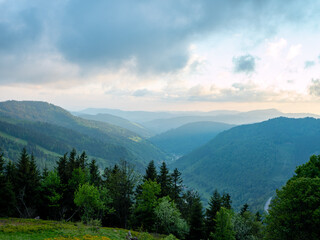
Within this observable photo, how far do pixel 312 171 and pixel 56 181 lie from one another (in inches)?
2306

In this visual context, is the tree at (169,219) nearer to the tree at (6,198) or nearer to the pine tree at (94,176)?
the pine tree at (94,176)

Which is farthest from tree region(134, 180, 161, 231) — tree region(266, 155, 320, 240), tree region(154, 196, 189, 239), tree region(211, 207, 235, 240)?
tree region(266, 155, 320, 240)

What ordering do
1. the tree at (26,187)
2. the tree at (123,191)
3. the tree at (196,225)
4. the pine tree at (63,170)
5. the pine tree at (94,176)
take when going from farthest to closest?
the pine tree at (94,176)
the pine tree at (63,170)
the tree at (123,191)
the tree at (26,187)
the tree at (196,225)

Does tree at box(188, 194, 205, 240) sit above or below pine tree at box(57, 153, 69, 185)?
below

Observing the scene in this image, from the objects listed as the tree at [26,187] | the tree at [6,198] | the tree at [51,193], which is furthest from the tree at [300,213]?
the tree at [26,187]

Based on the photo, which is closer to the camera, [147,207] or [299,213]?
[299,213]

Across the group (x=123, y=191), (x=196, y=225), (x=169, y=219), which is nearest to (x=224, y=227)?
(x=196, y=225)

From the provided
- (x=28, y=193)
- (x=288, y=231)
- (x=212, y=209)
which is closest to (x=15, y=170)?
(x=28, y=193)

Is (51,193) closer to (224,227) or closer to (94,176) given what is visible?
(94,176)

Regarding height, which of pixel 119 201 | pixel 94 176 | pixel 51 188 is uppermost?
pixel 94 176

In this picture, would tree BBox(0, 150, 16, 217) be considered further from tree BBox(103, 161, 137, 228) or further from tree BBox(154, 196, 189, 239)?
tree BBox(154, 196, 189, 239)

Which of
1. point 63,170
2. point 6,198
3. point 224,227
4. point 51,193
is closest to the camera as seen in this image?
point 224,227

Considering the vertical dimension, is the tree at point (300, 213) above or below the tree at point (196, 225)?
above

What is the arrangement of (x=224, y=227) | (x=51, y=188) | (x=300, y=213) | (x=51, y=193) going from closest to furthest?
(x=300, y=213) < (x=224, y=227) < (x=51, y=188) < (x=51, y=193)
